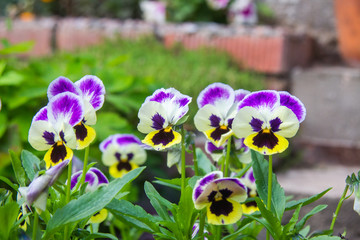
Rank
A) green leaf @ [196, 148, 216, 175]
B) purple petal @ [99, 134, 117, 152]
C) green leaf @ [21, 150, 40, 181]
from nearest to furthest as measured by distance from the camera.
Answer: green leaf @ [21, 150, 40, 181], green leaf @ [196, 148, 216, 175], purple petal @ [99, 134, 117, 152]

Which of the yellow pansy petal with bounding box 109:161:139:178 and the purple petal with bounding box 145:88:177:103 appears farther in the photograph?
the yellow pansy petal with bounding box 109:161:139:178

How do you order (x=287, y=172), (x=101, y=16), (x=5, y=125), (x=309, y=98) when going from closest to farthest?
(x=5, y=125)
(x=287, y=172)
(x=309, y=98)
(x=101, y=16)

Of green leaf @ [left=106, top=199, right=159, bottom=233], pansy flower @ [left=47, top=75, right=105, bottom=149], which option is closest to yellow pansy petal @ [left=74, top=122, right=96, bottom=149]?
pansy flower @ [left=47, top=75, right=105, bottom=149]

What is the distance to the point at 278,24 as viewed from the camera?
13.9ft

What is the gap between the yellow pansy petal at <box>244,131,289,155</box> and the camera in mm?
892

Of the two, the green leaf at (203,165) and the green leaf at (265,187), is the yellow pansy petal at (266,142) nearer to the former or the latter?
the green leaf at (265,187)

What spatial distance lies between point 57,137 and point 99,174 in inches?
9.5

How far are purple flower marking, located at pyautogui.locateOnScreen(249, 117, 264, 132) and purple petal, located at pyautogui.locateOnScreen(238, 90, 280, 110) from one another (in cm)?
3

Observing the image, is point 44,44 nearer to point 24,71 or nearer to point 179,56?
point 179,56

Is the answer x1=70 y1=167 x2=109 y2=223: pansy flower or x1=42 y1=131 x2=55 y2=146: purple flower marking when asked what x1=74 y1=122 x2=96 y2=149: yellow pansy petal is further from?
x1=70 y1=167 x2=109 y2=223: pansy flower

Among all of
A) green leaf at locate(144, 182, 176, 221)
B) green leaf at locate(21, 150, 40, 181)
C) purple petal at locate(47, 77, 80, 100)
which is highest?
purple petal at locate(47, 77, 80, 100)

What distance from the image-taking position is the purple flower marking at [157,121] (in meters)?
0.94

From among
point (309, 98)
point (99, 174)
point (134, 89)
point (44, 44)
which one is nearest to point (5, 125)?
point (134, 89)

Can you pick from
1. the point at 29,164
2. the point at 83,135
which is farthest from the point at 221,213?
the point at 29,164
